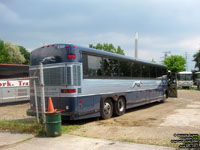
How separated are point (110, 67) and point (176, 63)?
4810cm

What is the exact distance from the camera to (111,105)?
33.5 ft

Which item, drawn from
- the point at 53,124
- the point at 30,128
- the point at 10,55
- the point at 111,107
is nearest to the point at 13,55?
the point at 10,55

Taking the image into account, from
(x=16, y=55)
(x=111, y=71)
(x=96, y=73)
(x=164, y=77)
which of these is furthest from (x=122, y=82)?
(x=16, y=55)

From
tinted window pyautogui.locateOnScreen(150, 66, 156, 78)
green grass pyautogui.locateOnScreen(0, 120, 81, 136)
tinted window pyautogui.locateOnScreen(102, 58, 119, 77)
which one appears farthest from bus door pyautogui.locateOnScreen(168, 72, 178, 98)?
green grass pyautogui.locateOnScreen(0, 120, 81, 136)

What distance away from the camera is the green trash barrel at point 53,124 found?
6.62 m

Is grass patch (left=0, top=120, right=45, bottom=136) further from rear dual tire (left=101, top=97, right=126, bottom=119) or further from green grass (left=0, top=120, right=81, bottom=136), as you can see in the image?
rear dual tire (left=101, top=97, right=126, bottom=119)

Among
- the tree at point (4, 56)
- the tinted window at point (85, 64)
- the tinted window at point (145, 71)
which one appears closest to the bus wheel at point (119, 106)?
the tinted window at point (85, 64)

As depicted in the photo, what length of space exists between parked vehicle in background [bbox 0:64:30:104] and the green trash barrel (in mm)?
8765

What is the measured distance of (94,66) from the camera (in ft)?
29.8

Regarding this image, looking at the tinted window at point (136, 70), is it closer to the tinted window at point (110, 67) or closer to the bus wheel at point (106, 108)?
the tinted window at point (110, 67)

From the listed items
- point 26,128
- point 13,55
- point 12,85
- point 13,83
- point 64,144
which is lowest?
point 64,144

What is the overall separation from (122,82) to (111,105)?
1.58 meters

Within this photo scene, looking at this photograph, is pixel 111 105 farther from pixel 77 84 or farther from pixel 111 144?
pixel 111 144

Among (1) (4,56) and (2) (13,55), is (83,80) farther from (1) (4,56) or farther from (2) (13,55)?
(1) (4,56)
